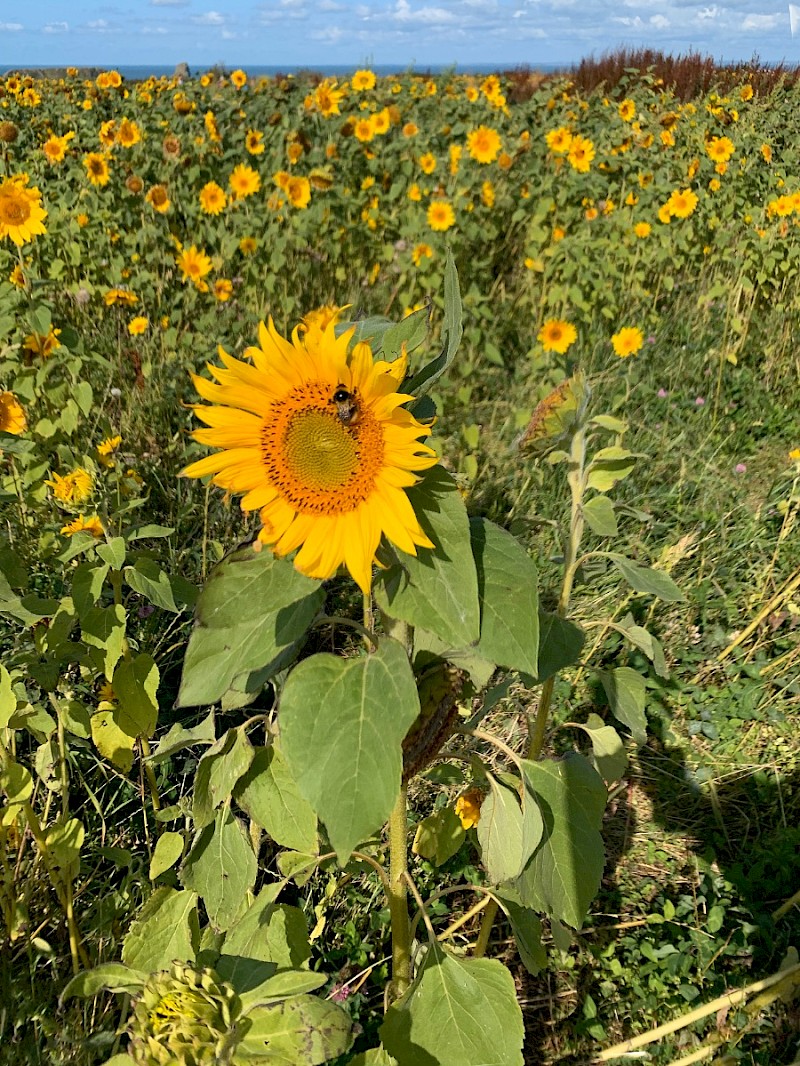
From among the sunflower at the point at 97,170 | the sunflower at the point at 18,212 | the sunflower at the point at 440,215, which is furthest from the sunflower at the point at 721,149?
the sunflower at the point at 18,212

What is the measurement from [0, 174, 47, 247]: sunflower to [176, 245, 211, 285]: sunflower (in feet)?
3.56

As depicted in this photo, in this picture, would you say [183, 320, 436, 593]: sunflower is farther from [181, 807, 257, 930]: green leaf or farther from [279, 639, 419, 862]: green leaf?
[181, 807, 257, 930]: green leaf

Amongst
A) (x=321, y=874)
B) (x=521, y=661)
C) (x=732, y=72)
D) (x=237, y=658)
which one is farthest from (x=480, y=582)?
(x=732, y=72)

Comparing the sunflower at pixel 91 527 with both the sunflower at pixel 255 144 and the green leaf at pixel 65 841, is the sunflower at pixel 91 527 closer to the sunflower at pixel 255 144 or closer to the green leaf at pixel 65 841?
the green leaf at pixel 65 841

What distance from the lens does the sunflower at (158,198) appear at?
3.80 meters

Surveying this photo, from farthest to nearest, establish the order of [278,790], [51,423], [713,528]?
[713,528] → [51,423] → [278,790]

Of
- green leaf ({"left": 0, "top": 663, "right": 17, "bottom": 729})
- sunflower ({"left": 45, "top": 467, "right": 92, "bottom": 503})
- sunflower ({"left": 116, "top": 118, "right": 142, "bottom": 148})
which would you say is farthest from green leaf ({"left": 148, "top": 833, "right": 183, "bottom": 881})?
sunflower ({"left": 116, "top": 118, "right": 142, "bottom": 148})

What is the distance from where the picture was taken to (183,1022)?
26.0 inches

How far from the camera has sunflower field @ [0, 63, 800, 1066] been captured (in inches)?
28.8

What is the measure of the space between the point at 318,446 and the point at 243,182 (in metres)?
3.86

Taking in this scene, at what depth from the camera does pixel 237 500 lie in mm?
2412

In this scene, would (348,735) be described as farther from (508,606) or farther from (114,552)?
(114,552)

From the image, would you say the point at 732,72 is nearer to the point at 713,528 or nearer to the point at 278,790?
the point at 713,528

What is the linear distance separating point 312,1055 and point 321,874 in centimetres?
107
